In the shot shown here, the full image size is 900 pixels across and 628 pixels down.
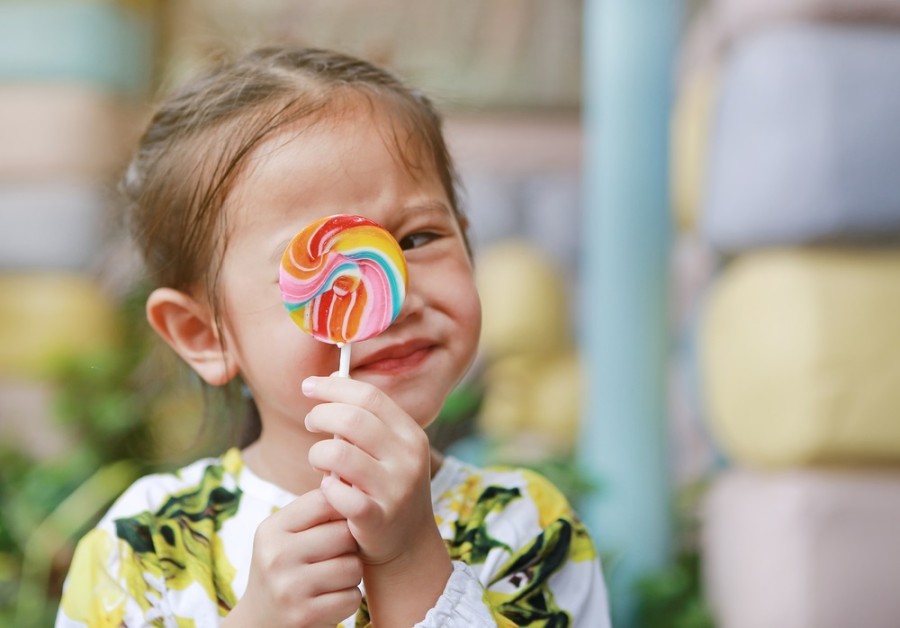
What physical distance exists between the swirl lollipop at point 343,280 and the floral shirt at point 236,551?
0.88 ft

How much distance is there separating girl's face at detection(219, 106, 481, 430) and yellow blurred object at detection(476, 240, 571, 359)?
1990 millimetres

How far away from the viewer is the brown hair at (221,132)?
1116mm

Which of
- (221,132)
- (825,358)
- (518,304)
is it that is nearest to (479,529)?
(221,132)

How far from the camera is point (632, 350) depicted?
86.1 inches

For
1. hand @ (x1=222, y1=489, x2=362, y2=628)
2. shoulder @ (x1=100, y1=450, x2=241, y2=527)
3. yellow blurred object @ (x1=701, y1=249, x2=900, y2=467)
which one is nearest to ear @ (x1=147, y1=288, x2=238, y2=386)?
shoulder @ (x1=100, y1=450, x2=241, y2=527)

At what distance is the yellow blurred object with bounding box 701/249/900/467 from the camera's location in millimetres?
1766

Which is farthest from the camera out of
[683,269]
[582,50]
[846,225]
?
[582,50]

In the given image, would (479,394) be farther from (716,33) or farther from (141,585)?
(141,585)

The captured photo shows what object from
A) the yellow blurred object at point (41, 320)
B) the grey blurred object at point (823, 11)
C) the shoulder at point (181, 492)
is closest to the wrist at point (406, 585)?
the shoulder at point (181, 492)

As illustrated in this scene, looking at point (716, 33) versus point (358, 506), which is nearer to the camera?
point (358, 506)

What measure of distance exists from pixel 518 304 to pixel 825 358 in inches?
56.3

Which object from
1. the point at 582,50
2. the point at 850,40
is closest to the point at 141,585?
the point at 850,40

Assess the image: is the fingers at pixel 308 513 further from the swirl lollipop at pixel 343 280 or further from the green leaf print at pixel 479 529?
the green leaf print at pixel 479 529

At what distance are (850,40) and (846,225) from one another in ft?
1.07
